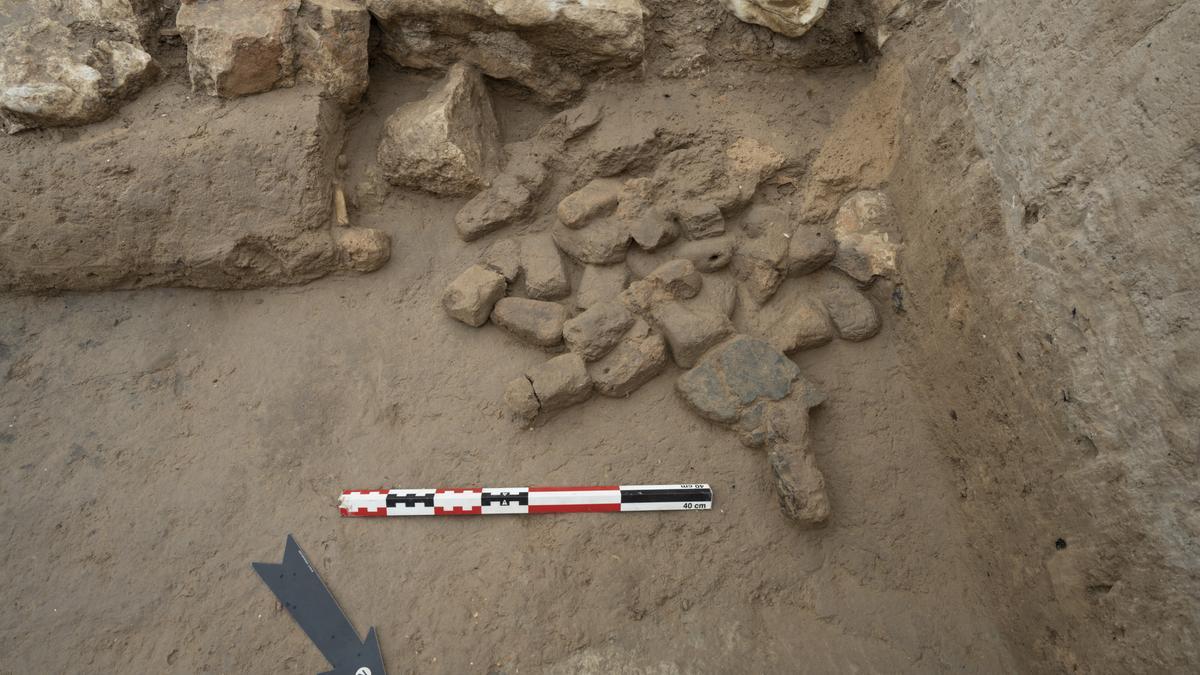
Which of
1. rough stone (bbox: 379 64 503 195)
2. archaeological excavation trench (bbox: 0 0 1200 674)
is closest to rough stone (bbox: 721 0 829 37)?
archaeological excavation trench (bbox: 0 0 1200 674)

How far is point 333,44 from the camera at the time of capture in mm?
2662

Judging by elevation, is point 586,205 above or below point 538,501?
above

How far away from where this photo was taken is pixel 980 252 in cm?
225

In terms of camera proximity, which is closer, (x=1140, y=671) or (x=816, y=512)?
(x=1140, y=671)

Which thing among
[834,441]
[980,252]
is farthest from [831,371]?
[980,252]

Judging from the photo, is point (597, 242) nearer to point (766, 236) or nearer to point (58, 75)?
point (766, 236)

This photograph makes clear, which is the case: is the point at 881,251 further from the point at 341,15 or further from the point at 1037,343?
the point at 341,15

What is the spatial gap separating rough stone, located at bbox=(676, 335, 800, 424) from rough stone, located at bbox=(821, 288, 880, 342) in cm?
26

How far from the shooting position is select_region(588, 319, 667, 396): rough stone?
255 centimetres

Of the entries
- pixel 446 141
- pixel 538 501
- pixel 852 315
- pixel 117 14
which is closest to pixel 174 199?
pixel 117 14

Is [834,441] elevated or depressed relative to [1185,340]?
depressed

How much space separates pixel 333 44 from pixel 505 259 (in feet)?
3.11

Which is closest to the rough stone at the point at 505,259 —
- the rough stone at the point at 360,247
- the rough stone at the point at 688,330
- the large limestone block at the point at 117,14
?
the rough stone at the point at 360,247

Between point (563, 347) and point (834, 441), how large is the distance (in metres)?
0.96
